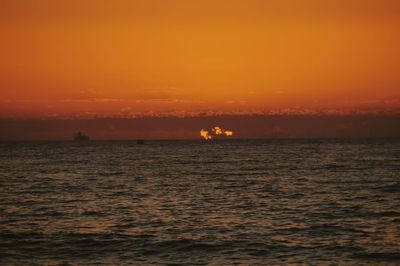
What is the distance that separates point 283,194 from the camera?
47.5 m

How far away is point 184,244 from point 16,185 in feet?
119

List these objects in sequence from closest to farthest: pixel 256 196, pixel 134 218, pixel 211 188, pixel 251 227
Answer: pixel 251 227
pixel 134 218
pixel 256 196
pixel 211 188

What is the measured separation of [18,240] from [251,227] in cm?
1250

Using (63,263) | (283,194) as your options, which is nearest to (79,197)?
(283,194)

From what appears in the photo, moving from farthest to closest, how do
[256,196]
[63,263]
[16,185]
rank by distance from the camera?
[16,185]
[256,196]
[63,263]

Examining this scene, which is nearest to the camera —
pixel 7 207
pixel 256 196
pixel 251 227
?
pixel 251 227

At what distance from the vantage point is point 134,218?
A: 114ft

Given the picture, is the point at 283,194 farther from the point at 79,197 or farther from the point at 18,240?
the point at 18,240

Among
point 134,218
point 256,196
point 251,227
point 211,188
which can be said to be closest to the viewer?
point 251,227

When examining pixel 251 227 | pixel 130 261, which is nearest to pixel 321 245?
pixel 251 227

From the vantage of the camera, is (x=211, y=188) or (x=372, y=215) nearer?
(x=372, y=215)

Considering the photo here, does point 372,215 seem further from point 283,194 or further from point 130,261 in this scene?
point 130,261

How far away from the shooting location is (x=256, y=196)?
46312 mm

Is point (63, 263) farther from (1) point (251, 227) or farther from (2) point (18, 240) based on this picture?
(1) point (251, 227)
